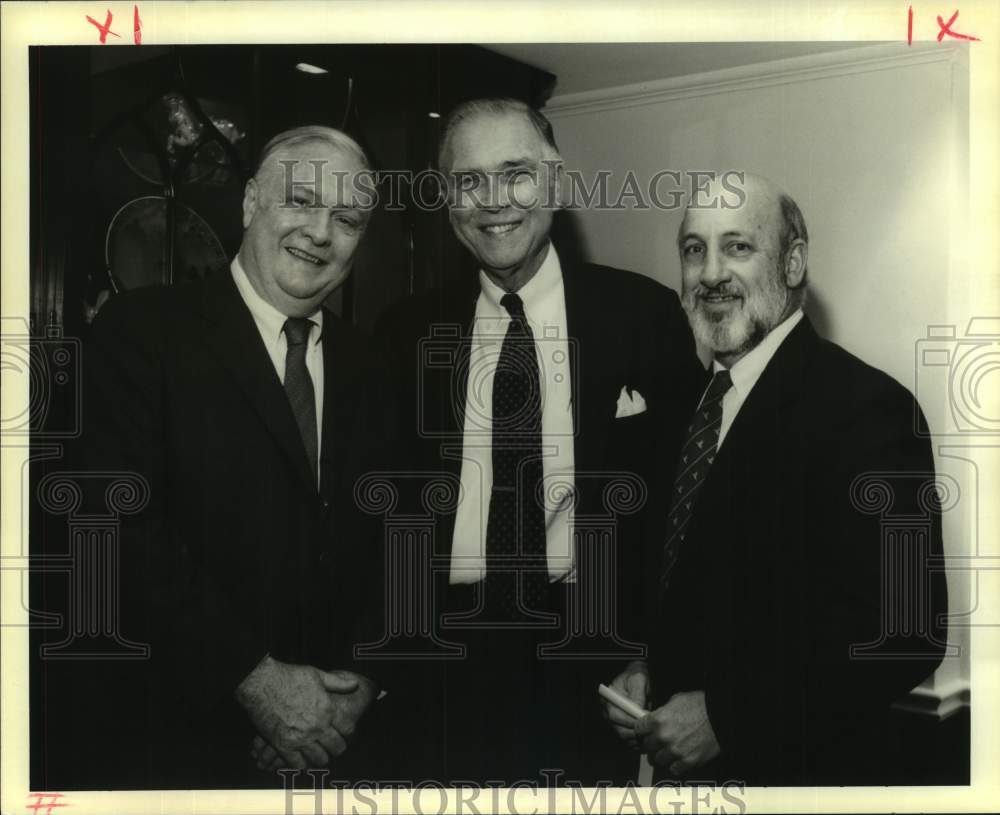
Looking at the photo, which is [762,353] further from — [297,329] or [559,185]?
[297,329]

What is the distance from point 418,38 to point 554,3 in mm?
316

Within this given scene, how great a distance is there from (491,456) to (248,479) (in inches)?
20.9

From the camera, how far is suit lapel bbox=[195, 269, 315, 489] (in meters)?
2.24

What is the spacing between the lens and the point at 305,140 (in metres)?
2.27

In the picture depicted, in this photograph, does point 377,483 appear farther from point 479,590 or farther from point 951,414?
point 951,414

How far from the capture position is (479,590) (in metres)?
2.27

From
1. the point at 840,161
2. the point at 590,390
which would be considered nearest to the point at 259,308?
the point at 590,390

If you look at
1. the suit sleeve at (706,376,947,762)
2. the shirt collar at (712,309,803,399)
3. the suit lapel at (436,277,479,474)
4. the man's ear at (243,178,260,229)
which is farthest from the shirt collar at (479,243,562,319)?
the suit sleeve at (706,376,947,762)

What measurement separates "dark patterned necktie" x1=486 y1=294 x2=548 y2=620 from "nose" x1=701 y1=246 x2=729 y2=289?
0.41m

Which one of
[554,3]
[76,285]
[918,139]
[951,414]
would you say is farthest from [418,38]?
[951,414]

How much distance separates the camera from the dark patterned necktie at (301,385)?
226 cm

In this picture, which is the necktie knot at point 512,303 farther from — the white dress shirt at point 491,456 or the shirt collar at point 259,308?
the shirt collar at point 259,308

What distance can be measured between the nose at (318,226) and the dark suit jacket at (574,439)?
0.73 ft

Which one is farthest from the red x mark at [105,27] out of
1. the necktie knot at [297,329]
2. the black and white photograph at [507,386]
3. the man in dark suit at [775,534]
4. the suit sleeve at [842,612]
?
the suit sleeve at [842,612]
